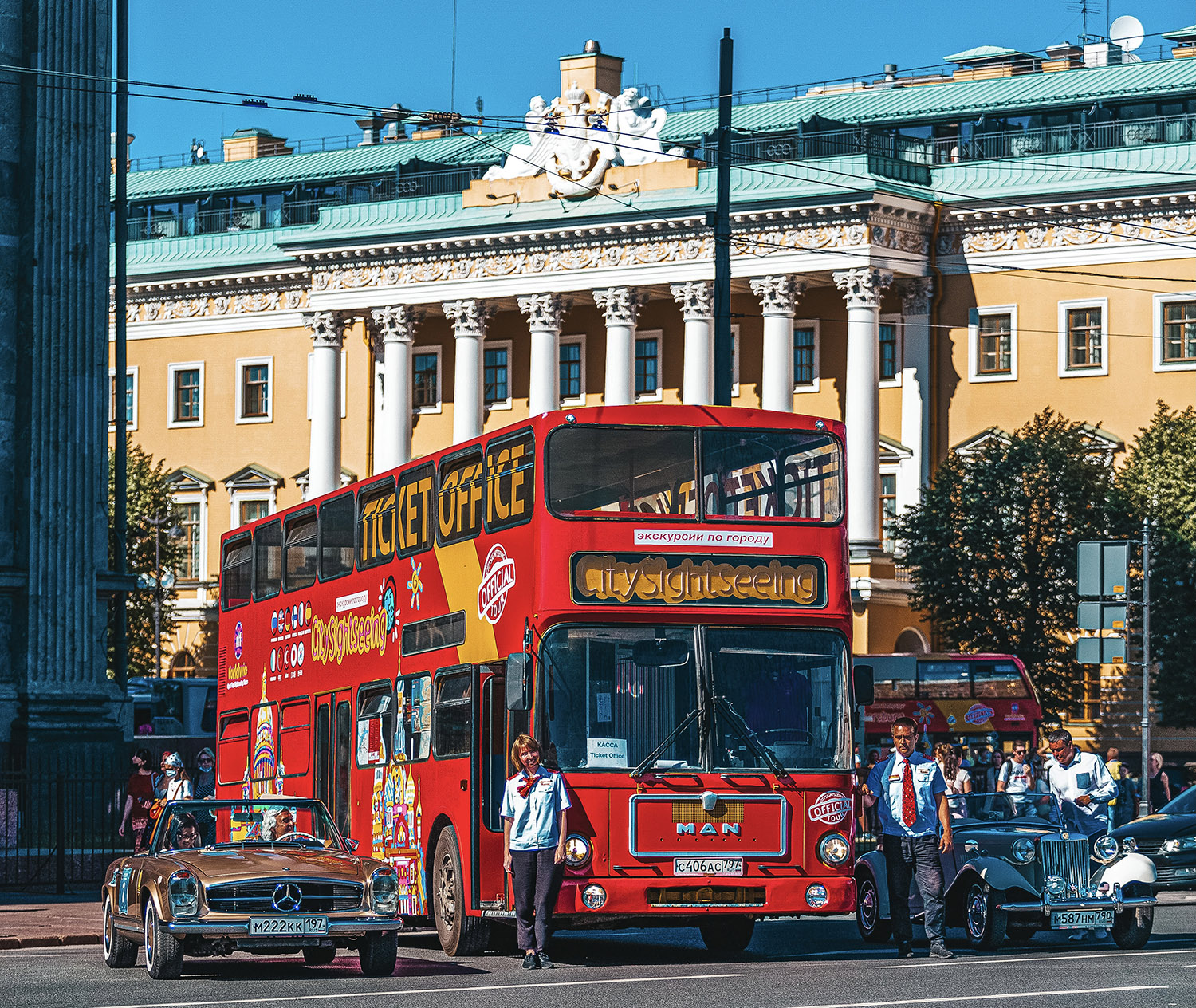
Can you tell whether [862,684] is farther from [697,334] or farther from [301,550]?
[697,334]

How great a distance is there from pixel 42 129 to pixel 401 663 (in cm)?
1282

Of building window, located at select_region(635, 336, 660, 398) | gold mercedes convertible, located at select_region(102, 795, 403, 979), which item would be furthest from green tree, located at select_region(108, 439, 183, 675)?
gold mercedes convertible, located at select_region(102, 795, 403, 979)

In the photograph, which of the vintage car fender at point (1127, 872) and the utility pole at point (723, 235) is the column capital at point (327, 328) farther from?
the vintage car fender at point (1127, 872)

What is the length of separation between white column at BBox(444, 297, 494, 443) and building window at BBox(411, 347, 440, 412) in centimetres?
326

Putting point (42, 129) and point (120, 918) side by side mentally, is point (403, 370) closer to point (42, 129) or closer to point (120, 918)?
point (42, 129)

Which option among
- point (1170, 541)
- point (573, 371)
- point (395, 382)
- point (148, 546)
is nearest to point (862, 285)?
point (573, 371)

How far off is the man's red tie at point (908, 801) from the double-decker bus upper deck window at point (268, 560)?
27.3 feet

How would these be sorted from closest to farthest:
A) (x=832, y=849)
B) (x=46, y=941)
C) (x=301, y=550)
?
(x=832, y=849) < (x=46, y=941) < (x=301, y=550)

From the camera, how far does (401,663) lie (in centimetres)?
2311

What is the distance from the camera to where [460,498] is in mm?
22156

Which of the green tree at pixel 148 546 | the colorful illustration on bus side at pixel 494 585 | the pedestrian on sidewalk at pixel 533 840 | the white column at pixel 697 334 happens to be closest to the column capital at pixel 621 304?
the white column at pixel 697 334

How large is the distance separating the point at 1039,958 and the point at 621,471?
481 centimetres

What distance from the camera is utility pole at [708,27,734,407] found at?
30031 millimetres

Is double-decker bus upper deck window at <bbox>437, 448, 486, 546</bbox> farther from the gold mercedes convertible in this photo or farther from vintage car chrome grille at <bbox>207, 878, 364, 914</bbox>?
vintage car chrome grille at <bbox>207, 878, 364, 914</bbox>
